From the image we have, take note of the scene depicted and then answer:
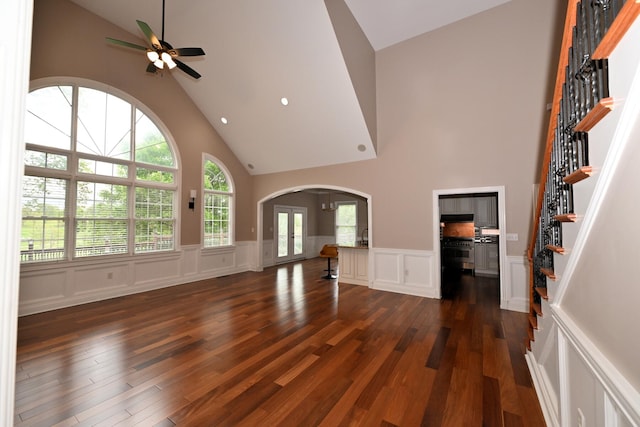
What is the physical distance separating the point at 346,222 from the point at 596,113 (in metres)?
9.26

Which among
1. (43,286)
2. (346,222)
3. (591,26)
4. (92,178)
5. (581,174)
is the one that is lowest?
(43,286)

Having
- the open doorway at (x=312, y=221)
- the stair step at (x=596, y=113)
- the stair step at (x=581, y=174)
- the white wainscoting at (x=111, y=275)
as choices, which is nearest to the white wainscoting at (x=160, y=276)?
the white wainscoting at (x=111, y=275)

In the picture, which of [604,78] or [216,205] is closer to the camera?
[604,78]

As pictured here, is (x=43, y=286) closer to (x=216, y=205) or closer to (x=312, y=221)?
(x=216, y=205)

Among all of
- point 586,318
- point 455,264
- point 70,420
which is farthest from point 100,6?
point 455,264

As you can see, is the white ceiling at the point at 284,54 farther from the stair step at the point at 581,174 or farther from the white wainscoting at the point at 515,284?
the stair step at the point at 581,174

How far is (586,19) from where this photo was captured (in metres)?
1.38

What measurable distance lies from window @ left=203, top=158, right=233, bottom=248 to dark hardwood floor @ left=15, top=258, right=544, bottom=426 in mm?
2570

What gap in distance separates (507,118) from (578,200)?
351 centimetres

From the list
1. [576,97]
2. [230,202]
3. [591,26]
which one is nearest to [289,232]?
[230,202]

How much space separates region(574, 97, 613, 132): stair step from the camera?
104 cm

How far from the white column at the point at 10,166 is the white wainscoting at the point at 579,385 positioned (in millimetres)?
1906

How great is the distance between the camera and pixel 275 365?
2.60 meters

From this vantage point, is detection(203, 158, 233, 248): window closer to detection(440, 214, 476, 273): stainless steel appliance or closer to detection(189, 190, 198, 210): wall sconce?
detection(189, 190, 198, 210): wall sconce
